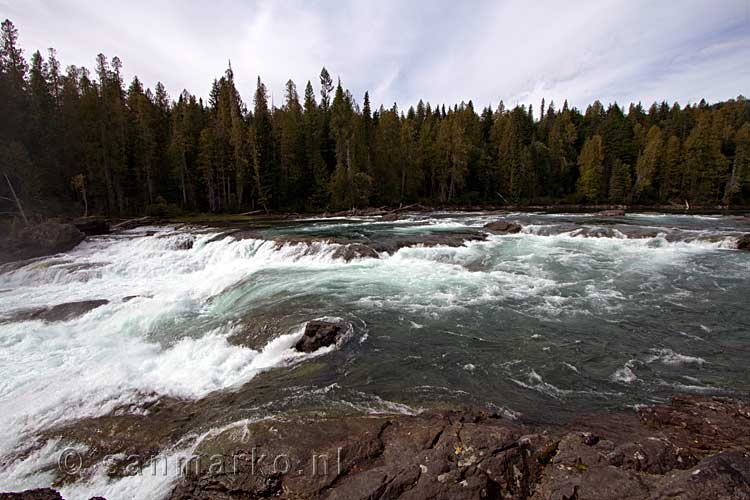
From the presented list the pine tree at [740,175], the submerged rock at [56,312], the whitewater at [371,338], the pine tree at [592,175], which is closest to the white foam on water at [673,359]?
the whitewater at [371,338]

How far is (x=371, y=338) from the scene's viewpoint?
28.0ft

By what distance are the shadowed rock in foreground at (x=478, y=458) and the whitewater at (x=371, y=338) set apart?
568 mm

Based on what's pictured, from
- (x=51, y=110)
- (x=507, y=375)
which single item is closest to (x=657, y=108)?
(x=507, y=375)

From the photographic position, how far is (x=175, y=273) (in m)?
17.4

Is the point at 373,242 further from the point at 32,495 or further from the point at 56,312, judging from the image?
the point at 32,495

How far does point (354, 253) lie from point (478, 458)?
13151 mm

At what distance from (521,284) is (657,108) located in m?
110

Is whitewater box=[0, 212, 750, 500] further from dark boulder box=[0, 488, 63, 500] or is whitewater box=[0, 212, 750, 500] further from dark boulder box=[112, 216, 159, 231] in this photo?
dark boulder box=[112, 216, 159, 231]

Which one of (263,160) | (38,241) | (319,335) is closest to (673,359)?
(319,335)

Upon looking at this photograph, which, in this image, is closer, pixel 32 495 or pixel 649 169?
pixel 32 495

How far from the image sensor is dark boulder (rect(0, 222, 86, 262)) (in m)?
18.8

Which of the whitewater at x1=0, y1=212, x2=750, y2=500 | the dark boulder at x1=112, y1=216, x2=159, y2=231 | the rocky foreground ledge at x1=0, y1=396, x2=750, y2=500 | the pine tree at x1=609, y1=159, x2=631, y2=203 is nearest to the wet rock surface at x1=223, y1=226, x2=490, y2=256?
the whitewater at x1=0, y1=212, x2=750, y2=500

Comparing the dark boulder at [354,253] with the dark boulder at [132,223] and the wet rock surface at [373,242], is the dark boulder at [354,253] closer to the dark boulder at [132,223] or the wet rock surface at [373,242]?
the wet rock surface at [373,242]

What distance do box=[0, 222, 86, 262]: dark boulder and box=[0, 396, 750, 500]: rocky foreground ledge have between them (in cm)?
2231
